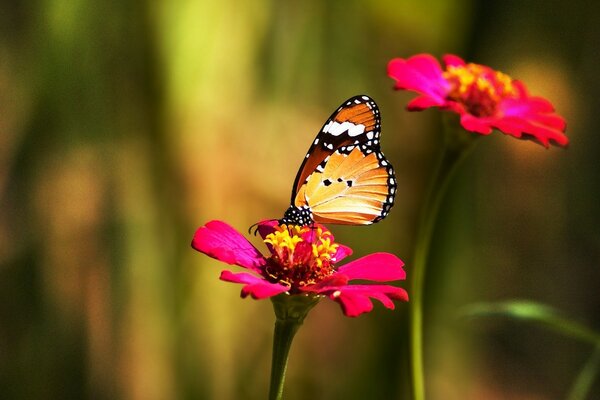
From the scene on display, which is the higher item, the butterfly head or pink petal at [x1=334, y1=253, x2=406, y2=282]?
the butterfly head

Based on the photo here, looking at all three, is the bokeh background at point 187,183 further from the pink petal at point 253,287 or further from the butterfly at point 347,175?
the pink petal at point 253,287

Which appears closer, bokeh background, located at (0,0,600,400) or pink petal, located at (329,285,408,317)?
pink petal, located at (329,285,408,317)

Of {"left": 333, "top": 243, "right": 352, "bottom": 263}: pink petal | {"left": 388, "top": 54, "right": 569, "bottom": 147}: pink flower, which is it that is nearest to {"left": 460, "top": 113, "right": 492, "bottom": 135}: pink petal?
{"left": 388, "top": 54, "right": 569, "bottom": 147}: pink flower

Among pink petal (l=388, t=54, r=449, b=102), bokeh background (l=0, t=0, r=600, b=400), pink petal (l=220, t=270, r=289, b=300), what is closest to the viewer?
pink petal (l=220, t=270, r=289, b=300)

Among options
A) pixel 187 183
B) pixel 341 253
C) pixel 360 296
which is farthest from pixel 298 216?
pixel 187 183

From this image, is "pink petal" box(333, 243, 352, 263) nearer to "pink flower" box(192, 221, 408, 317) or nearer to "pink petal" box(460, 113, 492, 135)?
"pink flower" box(192, 221, 408, 317)

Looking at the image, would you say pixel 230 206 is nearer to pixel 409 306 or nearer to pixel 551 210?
pixel 409 306

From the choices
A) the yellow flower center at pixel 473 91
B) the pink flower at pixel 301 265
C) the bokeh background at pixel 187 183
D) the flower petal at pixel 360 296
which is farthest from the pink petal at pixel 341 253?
the bokeh background at pixel 187 183
